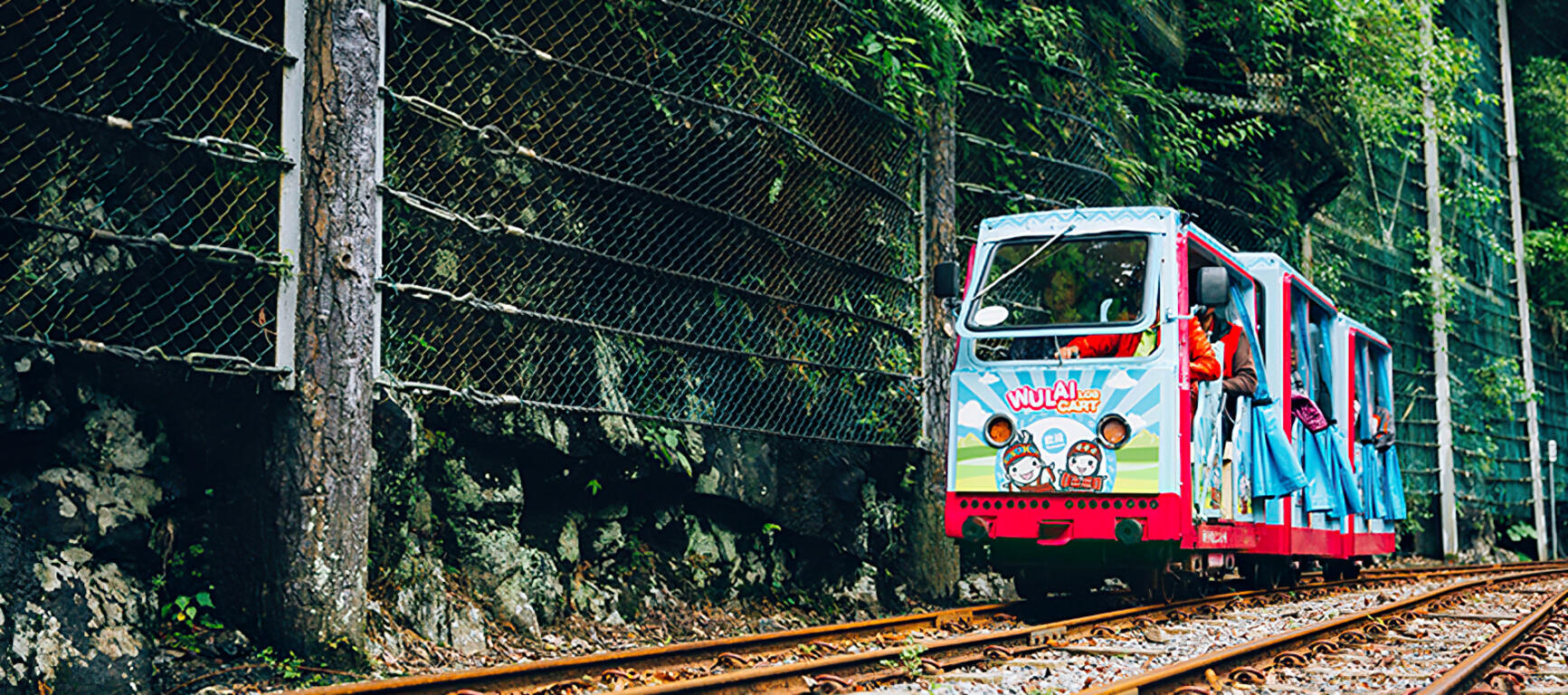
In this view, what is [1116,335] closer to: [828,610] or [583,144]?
[828,610]

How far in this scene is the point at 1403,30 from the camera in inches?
755

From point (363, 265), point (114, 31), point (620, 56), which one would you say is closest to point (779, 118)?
point (620, 56)

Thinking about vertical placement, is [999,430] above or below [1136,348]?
below

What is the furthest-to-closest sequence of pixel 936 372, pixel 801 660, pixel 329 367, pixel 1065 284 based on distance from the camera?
1. pixel 936 372
2. pixel 1065 284
3. pixel 801 660
4. pixel 329 367

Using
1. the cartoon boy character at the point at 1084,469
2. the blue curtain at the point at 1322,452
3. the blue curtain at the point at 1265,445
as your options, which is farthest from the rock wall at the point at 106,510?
the blue curtain at the point at 1322,452

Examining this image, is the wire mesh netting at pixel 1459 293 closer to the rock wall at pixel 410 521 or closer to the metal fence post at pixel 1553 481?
the metal fence post at pixel 1553 481

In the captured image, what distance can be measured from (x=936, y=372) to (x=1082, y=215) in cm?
160

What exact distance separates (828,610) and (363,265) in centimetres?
478

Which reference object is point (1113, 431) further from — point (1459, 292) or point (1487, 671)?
point (1459, 292)

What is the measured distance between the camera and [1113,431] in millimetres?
9172

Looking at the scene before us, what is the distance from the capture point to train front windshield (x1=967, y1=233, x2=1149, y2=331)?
9562 millimetres

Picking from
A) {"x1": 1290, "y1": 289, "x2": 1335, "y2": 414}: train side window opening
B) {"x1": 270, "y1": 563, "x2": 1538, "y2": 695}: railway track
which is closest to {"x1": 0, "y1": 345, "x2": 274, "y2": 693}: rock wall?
{"x1": 270, "y1": 563, "x2": 1538, "y2": 695}: railway track

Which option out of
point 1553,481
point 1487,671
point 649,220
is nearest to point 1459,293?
point 1553,481

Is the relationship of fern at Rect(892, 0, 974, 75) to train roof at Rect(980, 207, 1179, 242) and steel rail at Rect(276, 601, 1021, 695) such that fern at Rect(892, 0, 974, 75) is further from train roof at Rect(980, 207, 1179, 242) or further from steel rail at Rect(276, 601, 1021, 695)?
steel rail at Rect(276, 601, 1021, 695)
